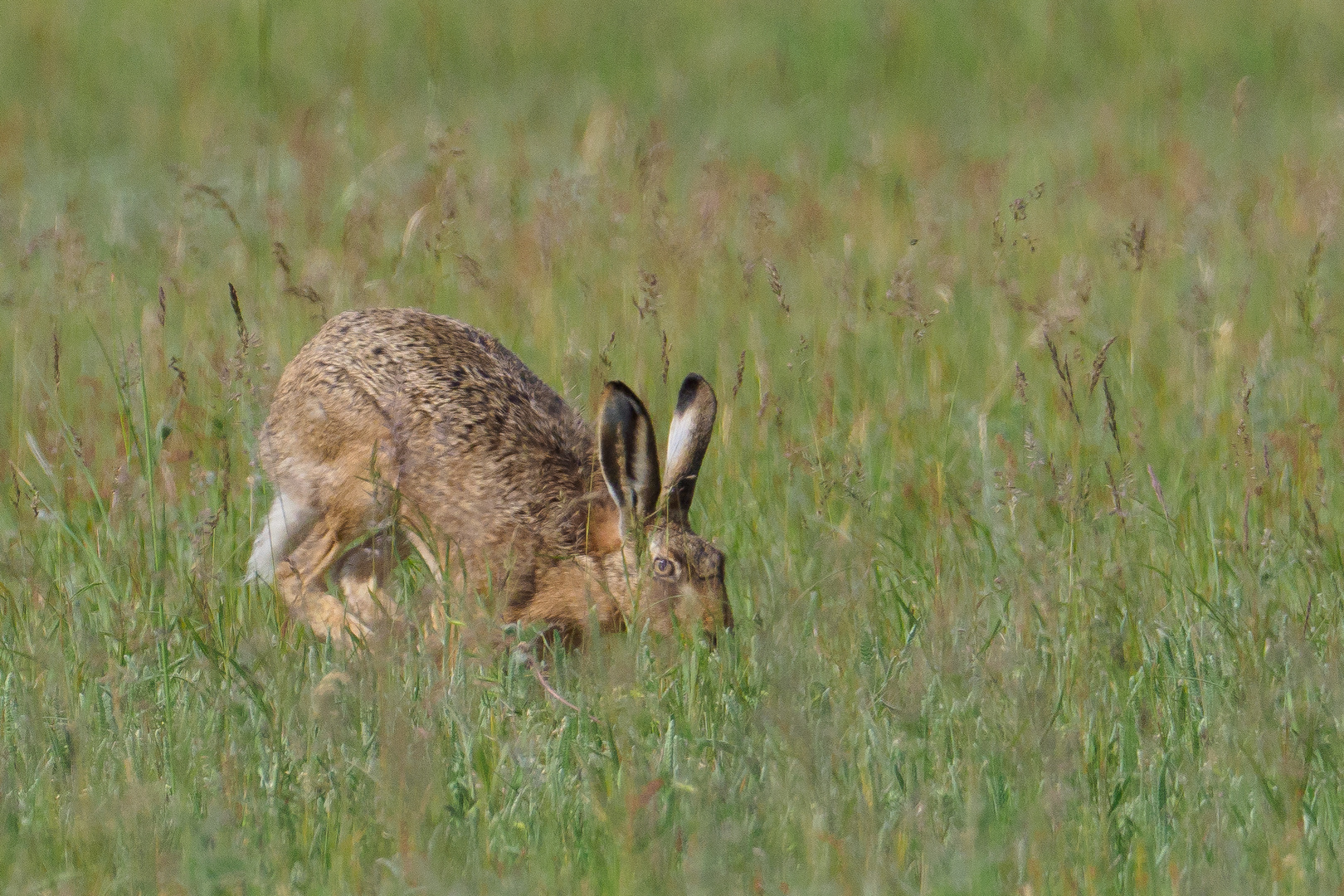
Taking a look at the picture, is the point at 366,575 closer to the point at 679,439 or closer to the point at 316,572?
the point at 316,572

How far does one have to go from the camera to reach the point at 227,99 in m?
12.8

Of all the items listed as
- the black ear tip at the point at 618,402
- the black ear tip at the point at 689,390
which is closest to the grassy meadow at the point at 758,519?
the black ear tip at the point at 618,402

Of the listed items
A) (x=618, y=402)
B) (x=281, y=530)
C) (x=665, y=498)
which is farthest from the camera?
(x=281, y=530)

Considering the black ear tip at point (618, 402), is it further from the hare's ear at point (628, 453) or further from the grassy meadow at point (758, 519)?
the grassy meadow at point (758, 519)

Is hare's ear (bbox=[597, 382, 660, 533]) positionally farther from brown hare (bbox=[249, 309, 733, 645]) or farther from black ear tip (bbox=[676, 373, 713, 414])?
black ear tip (bbox=[676, 373, 713, 414])

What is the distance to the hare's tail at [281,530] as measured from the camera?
570cm

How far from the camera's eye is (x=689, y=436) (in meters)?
5.26

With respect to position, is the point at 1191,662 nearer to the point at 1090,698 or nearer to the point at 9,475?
the point at 1090,698

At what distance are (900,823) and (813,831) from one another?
0.26 m

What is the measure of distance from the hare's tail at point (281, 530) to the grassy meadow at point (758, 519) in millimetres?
187

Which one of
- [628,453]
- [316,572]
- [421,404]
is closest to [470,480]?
[421,404]

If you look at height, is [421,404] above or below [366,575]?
above

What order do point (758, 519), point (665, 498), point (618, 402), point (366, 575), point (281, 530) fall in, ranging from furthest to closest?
point (366, 575) < point (281, 530) < point (758, 519) < point (665, 498) < point (618, 402)

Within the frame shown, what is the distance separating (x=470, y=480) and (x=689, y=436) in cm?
83
